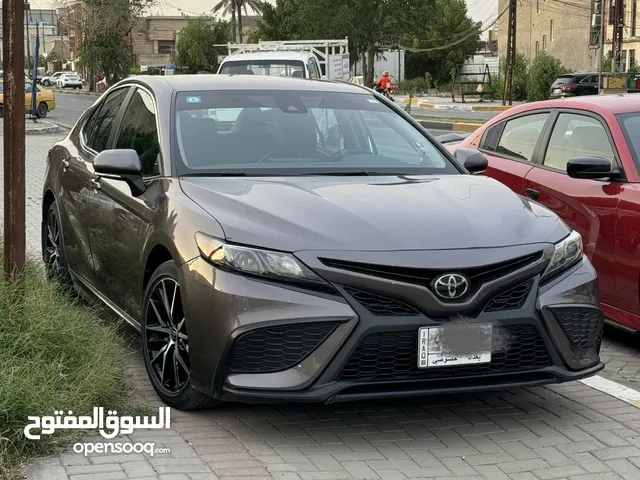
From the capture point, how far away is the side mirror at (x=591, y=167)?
6160mm

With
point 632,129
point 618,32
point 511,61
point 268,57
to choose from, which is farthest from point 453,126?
point 632,129

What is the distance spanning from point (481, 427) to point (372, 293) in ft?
3.13

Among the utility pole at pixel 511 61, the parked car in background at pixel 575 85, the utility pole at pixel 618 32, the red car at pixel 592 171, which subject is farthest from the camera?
the utility pole at pixel 618 32

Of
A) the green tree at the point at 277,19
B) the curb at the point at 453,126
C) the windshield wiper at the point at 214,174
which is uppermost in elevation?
the green tree at the point at 277,19

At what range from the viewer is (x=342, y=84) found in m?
6.30

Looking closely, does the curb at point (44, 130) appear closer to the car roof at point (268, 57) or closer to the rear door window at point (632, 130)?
the car roof at point (268, 57)

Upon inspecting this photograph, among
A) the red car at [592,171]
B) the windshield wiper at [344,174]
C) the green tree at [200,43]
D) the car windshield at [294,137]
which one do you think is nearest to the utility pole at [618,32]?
the red car at [592,171]

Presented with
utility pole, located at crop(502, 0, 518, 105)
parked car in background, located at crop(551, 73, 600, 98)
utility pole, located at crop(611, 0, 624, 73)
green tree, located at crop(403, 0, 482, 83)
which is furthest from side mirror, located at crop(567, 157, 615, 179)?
green tree, located at crop(403, 0, 482, 83)

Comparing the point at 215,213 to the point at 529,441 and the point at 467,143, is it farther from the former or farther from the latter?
the point at 467,143

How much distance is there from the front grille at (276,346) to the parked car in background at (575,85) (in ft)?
137

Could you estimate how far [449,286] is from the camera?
165 inches

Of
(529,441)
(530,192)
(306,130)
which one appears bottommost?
(529,441)

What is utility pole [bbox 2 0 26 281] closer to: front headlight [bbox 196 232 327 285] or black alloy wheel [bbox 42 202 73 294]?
front headlight [bbox 196 232 327 285]

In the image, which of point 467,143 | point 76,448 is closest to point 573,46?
point 467,143
